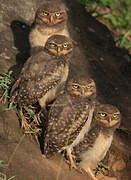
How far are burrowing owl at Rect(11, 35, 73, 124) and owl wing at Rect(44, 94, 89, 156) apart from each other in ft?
1.24

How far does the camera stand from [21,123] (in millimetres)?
5109

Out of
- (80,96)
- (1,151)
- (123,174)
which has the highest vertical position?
(80,96)

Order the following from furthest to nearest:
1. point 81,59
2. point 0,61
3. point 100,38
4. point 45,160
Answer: point 100,38 → point 81,59 → point 0,61 → point 45,160

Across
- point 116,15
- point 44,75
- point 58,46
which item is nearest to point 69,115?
point 44,75

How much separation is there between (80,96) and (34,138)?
87cm

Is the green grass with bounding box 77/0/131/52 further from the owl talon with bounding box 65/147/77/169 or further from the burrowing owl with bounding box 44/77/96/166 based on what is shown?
the owl talon with bounding box 65/147/77/169

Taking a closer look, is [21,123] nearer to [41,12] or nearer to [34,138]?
[34,138]

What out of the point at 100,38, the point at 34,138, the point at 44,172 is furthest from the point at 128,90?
the point at 44,172

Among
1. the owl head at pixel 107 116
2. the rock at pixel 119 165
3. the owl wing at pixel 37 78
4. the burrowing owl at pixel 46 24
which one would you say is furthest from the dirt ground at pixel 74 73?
the owl head at pixel 107 116

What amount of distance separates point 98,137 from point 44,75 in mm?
1173

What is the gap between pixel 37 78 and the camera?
5.23m

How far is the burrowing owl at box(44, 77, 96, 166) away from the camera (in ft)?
15.8

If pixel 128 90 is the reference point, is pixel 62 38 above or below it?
above

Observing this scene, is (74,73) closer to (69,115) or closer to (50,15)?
(50,15)
